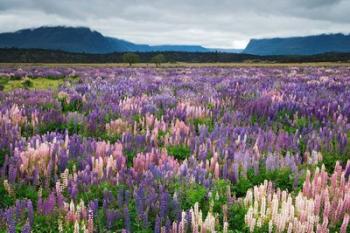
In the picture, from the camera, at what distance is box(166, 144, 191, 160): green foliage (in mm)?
6121

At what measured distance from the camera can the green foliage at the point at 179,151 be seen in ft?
20.1

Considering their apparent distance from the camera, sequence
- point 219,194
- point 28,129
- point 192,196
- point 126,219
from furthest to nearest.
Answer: point 28,129 < point 219,194 < point 192,196 < point 126,219

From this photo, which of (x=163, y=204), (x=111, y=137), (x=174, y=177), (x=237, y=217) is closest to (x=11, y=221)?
(x=163, y=204)

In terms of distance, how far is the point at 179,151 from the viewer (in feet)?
20.3

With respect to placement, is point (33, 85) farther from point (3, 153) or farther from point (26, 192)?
point (26, 192)

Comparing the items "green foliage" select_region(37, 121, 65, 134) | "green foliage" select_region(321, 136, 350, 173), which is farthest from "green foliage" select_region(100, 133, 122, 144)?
"green foliage" select_region(321, 136, 350, 173)

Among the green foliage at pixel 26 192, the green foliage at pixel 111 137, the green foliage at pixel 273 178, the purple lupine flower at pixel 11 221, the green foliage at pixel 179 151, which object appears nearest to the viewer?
the purple lupine flower at pixel 11 221

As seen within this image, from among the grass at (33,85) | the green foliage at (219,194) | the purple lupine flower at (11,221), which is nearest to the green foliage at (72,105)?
the grass at (33,85)

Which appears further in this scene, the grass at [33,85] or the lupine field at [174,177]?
the grass at [33,85]

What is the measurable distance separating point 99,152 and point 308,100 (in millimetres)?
6309

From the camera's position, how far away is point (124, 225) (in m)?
3.97

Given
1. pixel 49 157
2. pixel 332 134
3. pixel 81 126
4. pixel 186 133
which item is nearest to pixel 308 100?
pixel 332 134

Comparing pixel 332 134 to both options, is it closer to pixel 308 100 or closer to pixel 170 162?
pixel 170 162

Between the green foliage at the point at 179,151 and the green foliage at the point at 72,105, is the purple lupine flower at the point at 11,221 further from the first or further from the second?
the green foliage at the point at 72,105
